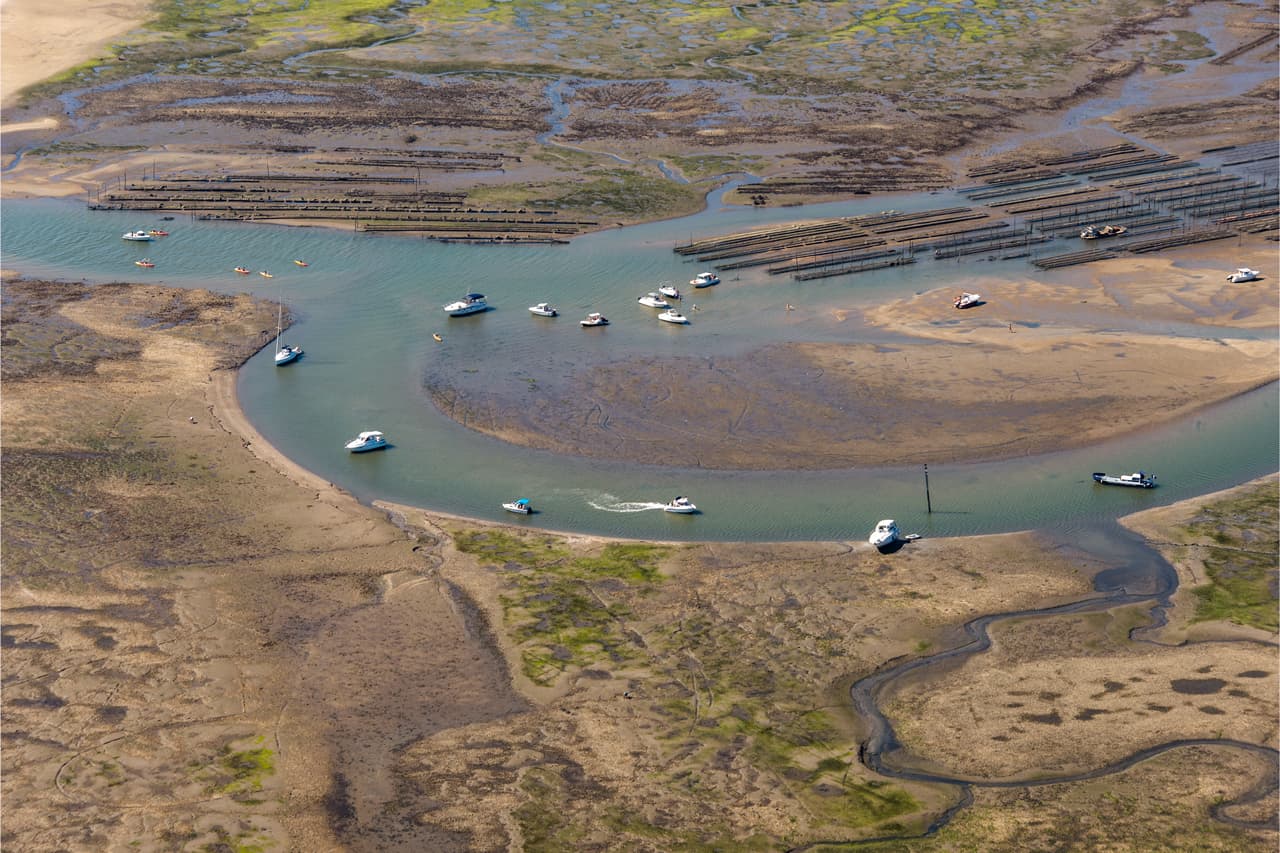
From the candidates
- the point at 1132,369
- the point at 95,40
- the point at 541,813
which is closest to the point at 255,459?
the point at 541,813

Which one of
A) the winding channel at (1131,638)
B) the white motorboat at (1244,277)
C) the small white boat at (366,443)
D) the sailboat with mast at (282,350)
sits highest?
the sailboat with mast at (282,350)

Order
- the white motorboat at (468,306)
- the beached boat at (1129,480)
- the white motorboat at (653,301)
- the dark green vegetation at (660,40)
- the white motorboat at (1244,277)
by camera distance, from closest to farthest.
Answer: the beached boat at (1129,480), the white motorboat at (468,306), the white motorboat at (653,301), the white motorboat at (1244,277), the dark green vegetation at (660,40)

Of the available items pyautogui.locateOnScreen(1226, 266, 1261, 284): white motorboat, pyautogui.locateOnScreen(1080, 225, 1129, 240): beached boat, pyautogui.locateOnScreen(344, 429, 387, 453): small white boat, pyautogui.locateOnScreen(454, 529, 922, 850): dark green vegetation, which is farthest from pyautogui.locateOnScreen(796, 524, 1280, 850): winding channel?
pyautogui.locateOnScreen(1080, 225, 1129, 240): beached boat

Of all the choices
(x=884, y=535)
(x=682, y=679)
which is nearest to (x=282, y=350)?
(x=884, y=535)

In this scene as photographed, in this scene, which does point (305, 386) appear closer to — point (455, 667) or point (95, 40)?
point (455, 667)

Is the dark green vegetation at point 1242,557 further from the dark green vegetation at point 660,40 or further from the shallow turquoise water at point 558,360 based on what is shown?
the dark green vegetation at point 660,40

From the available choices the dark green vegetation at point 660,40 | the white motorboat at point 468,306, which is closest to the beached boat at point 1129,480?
the white motorboat at point 468,306
